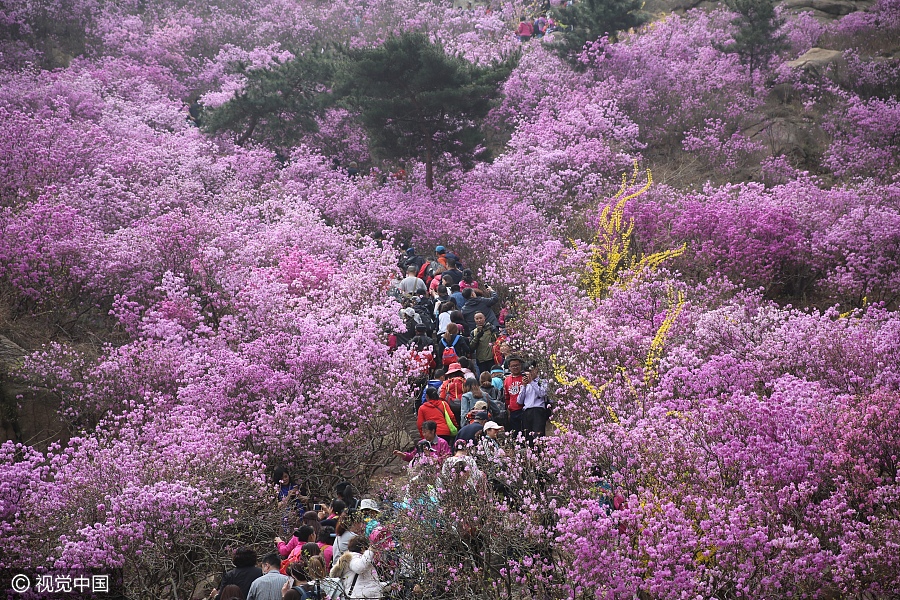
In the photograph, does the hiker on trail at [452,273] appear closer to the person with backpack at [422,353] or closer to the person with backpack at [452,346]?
the person with backpack at [422,353]

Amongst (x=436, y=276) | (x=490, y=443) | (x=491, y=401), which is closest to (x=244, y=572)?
(x=490, y=443)

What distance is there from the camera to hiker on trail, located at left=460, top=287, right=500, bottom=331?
54.3ft

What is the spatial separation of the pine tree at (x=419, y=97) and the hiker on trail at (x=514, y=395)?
14285mm

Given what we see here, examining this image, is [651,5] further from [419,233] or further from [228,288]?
[228,288]

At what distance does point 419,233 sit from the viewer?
24812 millimetres

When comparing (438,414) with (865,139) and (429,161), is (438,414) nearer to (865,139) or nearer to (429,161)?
(429,161)

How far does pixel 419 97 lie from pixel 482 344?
1239 centimetres

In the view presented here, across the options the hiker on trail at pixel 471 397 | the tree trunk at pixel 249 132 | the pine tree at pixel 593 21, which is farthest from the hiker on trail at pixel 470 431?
the pine tree at pixel 593 21

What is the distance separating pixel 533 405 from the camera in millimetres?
12758

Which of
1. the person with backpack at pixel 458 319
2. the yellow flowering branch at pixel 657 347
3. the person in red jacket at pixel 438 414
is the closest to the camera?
the person in red jacket at pixel 438 414

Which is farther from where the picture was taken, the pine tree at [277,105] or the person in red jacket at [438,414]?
the pine tree at [277,105]

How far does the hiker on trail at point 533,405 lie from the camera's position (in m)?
12.8

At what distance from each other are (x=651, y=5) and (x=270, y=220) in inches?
→ 1171

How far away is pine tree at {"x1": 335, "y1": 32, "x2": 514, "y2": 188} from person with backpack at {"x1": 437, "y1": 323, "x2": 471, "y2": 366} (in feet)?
39.8
